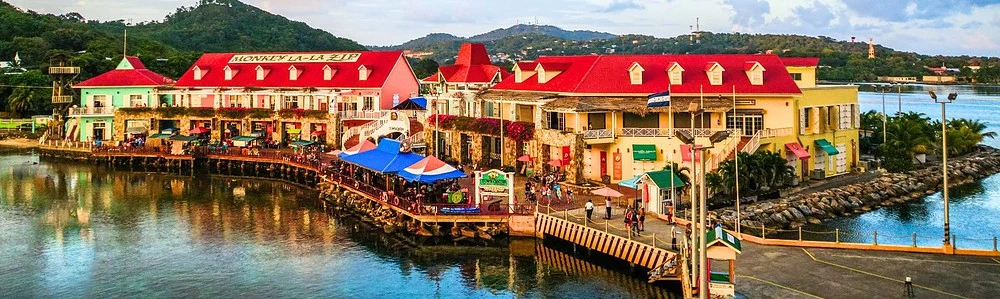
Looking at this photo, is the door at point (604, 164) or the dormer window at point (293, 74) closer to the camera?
the door at point (604, 164)

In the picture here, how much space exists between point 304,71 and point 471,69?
18.0 meters

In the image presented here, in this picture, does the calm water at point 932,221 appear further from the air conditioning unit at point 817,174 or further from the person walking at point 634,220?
the person walking at point 634,220

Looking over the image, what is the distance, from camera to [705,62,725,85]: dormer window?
49.1 metres

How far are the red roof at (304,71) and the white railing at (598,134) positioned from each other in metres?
26.9

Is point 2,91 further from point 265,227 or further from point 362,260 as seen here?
point 362,260

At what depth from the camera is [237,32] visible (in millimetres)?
166000

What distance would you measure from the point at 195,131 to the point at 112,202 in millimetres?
21157

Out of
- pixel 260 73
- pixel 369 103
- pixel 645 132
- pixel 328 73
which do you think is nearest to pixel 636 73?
pixel 645 132

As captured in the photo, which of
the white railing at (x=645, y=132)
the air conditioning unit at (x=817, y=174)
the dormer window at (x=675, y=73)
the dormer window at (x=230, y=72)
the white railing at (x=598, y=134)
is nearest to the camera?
the white railing at (x=645, y=132)

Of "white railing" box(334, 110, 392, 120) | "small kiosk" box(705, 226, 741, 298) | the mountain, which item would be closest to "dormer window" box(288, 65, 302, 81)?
"white railing" box(334, 110, 392, 120)

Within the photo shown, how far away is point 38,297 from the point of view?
97.5ft

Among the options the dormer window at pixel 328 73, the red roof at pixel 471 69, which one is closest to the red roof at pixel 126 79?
the dormer window at pixel 328 73

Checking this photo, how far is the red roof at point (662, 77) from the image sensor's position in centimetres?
4900

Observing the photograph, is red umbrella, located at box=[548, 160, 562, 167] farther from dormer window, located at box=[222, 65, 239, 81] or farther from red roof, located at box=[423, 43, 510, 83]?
dormer window, located at box=[222, 65, 239, 81]
